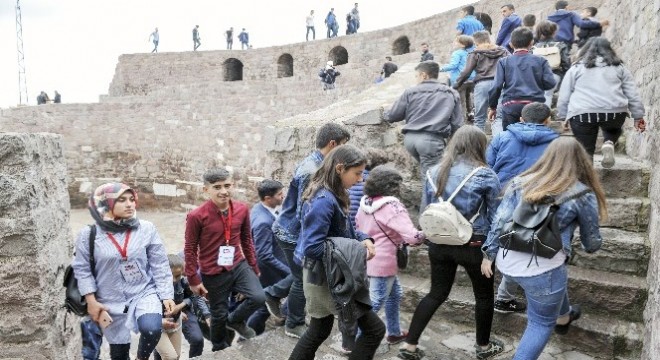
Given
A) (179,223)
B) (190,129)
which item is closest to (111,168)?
(190,129)

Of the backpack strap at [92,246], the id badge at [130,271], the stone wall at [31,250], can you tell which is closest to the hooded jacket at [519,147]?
the id badge at [130,271]

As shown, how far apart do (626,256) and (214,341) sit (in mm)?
3079

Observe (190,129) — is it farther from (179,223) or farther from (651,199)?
(651,199)

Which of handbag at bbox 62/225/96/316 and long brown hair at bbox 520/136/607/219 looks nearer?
long brown hair at bbox 520/136/607/219

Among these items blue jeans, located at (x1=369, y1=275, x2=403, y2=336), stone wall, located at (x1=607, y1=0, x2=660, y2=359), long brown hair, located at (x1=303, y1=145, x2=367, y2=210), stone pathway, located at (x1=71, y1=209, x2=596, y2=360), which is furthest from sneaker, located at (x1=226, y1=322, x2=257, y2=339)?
stone wall, located at (x1=607, y1=0, x2=660, y2=359)

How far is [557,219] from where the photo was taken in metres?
2.63

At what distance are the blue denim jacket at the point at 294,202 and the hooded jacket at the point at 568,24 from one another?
4936 mm

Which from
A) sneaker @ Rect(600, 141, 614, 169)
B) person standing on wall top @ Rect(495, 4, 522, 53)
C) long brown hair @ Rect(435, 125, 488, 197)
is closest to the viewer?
long brown hair @ Rect(435, 125, 488, 197)

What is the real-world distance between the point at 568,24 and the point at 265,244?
5240mm

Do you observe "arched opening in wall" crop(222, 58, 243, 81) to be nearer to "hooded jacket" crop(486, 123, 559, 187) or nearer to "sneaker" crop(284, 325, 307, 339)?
"sneaker" crop(284, 325, 307, 339)

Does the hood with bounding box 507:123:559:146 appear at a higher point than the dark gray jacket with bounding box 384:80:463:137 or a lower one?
lower

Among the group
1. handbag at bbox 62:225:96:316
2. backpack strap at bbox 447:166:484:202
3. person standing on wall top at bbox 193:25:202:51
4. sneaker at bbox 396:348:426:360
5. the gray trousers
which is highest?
person standing on wall top at bbox 193:25:202:51

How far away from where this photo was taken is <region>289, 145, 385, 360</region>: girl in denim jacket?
2.72 metres

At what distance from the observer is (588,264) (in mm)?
3775
